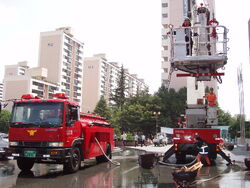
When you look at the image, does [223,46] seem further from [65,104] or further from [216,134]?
[65,104]

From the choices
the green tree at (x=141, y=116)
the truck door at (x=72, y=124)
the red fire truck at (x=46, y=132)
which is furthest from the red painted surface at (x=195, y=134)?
the green tree at (x=141, y=116)

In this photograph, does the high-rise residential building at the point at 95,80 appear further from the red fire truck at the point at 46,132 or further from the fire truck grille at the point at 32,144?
the fire truck grille at the point at 32,144

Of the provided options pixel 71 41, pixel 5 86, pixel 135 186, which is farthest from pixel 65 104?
pixel 71 41

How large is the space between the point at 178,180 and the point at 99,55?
12393 cm

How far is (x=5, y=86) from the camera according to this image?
92812mm

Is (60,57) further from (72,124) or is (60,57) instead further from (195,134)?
(72,124)

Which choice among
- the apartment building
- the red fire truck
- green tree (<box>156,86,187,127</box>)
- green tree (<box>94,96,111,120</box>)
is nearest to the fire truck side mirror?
the red fire truck

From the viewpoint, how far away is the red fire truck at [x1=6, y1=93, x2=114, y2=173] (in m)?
9.70

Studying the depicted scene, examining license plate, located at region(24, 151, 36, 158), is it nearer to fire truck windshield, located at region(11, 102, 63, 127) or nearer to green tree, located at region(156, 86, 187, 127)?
fire truck windshield, located at region(11, 102, 63, 127)

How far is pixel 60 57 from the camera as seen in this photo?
316 ft

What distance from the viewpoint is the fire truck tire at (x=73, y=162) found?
406 inches

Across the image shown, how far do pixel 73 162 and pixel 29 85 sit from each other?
268 ft

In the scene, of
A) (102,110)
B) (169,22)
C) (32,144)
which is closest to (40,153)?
(32,144)

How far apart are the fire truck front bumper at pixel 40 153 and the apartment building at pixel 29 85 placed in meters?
81.1
